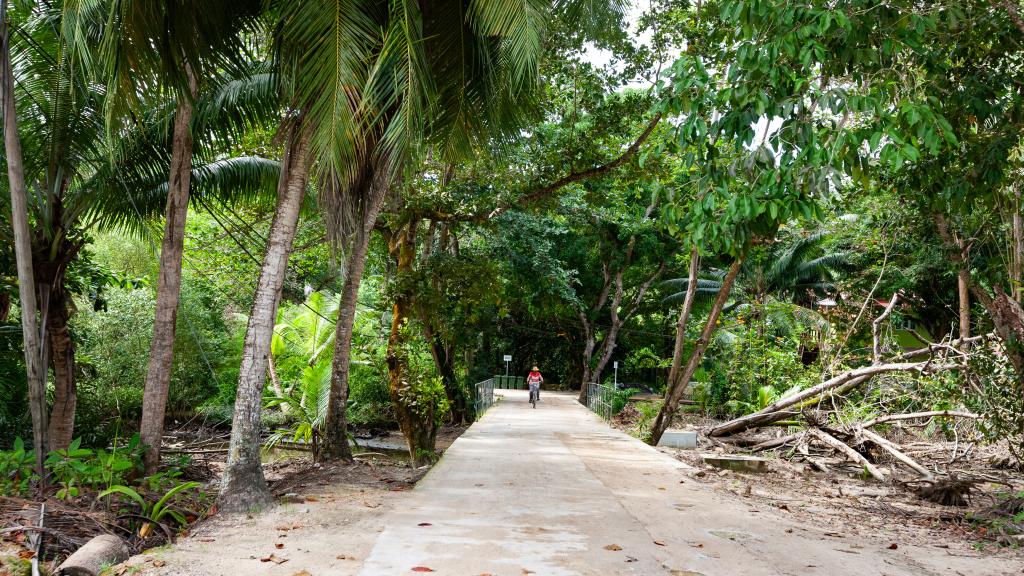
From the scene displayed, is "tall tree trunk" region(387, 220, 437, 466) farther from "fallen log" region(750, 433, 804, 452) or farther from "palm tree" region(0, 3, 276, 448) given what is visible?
"fallen log" region(750, 433, 804, 452)

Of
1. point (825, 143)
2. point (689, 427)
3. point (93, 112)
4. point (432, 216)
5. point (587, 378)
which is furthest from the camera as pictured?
point (587, 378)

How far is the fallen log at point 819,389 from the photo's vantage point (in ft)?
36.3

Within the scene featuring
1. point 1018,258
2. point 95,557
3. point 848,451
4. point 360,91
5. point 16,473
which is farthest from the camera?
point 848,451

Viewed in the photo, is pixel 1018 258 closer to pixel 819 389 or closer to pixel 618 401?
pixel 819 389

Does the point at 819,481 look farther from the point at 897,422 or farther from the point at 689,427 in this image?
the point at 689,427

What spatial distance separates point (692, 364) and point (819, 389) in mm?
2321

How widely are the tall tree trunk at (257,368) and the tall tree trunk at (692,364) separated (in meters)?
8.00

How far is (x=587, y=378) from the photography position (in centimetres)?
2889

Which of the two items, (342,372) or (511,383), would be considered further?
(511,383)

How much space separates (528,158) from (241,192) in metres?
5.00

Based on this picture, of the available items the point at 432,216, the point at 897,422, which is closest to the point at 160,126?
the point at 432,216

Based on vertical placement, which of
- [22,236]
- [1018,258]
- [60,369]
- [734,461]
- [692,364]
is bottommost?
[734,461]

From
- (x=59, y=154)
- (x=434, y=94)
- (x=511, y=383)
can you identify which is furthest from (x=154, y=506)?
(x=511, y=383)

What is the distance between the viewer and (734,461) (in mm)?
14305
